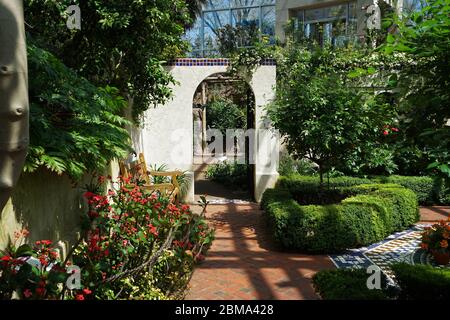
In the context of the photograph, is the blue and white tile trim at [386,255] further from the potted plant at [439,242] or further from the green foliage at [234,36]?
the green foliage at [234,36]

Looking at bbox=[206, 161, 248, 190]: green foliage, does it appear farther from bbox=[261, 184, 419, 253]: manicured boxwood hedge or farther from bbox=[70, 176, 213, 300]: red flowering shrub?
bbox=[70, 176, 213, 300]: red flowering shrub

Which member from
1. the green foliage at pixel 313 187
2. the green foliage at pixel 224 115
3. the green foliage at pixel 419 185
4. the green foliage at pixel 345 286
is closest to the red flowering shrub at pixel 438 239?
the green foliage at pixel 345 286

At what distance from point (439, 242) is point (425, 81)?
3.73 meters

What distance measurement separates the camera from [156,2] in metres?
6.27

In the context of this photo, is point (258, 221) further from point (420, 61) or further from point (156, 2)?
point (420, 61)

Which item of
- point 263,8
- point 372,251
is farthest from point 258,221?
point 263,8

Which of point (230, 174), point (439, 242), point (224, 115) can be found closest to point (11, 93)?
point (439, 242)

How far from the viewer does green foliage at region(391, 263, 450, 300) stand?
3801mm

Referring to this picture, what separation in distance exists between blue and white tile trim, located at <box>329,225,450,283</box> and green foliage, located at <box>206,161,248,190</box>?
6.03 metres

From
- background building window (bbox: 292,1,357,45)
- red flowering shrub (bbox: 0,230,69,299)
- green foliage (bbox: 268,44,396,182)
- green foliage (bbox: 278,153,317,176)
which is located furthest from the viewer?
background building window (bbox: 292,1,357,45)

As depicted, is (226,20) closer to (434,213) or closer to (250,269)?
(434,213)

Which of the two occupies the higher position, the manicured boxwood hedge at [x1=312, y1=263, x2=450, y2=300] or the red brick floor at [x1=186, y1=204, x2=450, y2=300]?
the manicured boxwood hedge at [x1=312, y1=263, x2=450, y2=300]

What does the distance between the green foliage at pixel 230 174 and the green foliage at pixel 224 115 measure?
5.29m

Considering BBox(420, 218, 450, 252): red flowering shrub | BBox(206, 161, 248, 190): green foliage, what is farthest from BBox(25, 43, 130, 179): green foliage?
BBox(206, 161, 248, 190): green foliage
